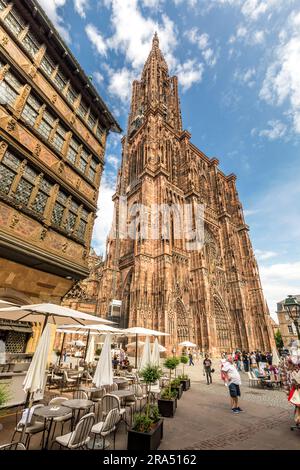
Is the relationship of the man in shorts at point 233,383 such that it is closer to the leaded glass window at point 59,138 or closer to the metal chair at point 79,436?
the metal chair at point 79,436

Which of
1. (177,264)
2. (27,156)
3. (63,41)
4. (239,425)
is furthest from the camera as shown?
(177,264)

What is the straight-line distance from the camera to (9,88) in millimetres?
8617

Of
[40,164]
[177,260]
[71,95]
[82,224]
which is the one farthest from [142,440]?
[177,260]

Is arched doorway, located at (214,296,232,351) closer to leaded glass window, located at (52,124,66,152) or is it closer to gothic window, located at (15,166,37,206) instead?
leaded glass window, located at (52,124,66,152)

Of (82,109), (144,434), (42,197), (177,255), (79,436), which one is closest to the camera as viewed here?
(79,436)

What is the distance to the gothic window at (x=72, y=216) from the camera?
34.9 ft

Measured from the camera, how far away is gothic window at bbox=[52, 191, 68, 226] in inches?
392

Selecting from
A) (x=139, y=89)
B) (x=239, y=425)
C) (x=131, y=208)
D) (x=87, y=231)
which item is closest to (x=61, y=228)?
(x=87, y=231)

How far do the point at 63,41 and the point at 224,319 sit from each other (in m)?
33.3

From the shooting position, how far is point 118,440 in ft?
15.5

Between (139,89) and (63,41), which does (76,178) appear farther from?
(139,89)

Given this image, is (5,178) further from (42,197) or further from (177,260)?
(177,260)

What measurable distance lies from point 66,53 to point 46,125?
4719 millimetres

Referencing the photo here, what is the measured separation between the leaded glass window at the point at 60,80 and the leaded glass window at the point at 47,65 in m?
0.34
